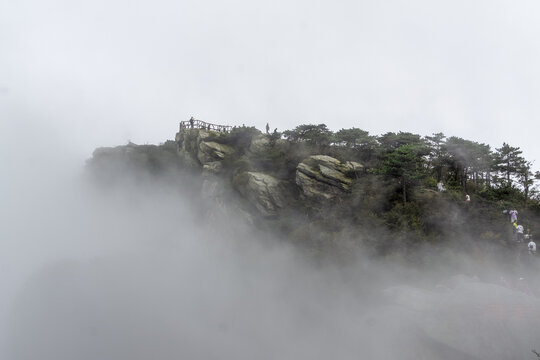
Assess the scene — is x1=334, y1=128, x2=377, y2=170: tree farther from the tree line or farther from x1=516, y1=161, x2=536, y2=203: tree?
x1=516, y1=161, x2=536, y2=203: tree

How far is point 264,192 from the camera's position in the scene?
910 inches

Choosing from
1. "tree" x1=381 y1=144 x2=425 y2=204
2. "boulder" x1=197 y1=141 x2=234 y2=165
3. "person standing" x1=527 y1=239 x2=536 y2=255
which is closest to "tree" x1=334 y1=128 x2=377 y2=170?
"tree" x1=381 y1=144 x2=425 y2=204

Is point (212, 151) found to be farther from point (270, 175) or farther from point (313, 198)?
point (313, 198)

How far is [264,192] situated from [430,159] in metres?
14.4

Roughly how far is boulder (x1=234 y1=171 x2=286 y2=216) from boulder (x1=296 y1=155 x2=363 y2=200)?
205 centimetres

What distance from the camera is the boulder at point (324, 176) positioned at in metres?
20.9

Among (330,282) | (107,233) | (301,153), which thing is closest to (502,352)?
(330,282)

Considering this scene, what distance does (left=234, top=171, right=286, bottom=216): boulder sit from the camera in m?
22.9

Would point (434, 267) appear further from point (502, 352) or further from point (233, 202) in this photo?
point (233, 202)

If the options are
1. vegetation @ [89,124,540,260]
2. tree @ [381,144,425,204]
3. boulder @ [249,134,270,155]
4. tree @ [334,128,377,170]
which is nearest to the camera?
vegetation @ [89,124,540,260]

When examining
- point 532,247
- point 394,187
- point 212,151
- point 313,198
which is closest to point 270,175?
point 313,198

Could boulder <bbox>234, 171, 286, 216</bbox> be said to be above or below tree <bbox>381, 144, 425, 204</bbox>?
below

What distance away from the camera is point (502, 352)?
32.0ft

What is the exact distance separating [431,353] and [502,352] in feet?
7.92
